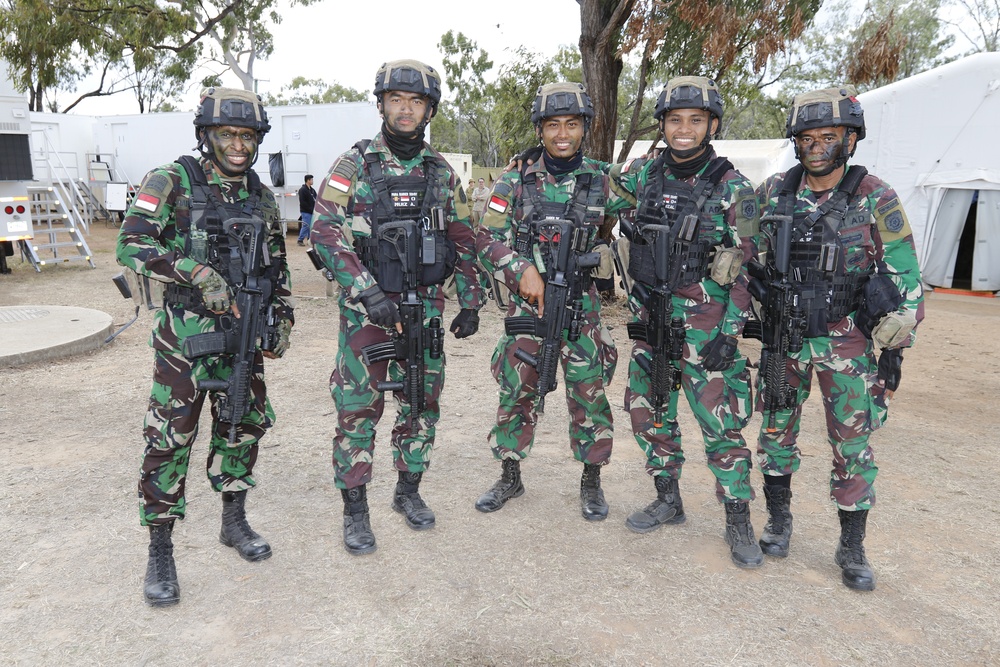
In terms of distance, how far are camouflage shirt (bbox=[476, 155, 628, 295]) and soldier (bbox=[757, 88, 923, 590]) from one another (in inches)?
34.5

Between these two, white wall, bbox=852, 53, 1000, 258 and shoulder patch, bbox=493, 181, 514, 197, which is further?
white wall, bbox=852, 53, 1000, 258

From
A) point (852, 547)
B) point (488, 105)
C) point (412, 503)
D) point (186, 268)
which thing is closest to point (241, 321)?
point (186, 268)

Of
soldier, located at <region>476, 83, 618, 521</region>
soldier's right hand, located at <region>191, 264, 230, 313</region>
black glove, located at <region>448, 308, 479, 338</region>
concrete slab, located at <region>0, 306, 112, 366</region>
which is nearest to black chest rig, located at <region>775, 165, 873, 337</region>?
soldier, located at <region>476, 83, 618, 521</region>

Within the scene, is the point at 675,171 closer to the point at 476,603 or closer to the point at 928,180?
the point at 476,603

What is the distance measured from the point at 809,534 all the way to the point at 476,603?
6.33 feet

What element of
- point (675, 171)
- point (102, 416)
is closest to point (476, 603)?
point (675, 171)

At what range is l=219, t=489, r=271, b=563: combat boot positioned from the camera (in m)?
3.55

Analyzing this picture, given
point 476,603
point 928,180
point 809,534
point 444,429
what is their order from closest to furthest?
point 476,603
point 809,534
point 444,429
point 928,180

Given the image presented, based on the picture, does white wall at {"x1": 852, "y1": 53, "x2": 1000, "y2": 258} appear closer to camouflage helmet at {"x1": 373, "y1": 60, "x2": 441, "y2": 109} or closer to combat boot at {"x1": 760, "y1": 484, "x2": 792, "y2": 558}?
combat boot at {"x1": 760, "y1": 484, "x2": 792, "y2": 558}

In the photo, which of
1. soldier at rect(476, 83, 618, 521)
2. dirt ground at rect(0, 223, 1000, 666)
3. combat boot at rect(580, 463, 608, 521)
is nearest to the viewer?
dirt ground at rect(0, 223, 1000, 666)

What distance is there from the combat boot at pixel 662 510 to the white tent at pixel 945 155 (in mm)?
11895

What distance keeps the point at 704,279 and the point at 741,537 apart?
1313 millimetres

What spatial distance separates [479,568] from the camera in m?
3.52

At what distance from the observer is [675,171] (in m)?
3.72
